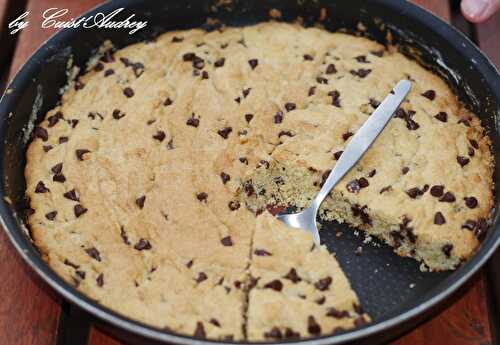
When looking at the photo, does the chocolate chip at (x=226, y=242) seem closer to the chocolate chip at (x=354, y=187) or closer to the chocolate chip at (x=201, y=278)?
the chocolate chip at (x=201, y=278)

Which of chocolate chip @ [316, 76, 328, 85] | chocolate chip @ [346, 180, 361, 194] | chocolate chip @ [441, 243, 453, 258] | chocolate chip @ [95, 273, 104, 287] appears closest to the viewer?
chocolate chip @ [95, 273, 104, 287]

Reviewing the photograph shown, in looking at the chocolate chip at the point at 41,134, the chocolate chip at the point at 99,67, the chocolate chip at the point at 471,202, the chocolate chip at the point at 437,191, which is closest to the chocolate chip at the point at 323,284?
the chocolate chip at the point at 437,191

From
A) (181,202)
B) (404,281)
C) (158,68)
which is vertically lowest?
(404,281)

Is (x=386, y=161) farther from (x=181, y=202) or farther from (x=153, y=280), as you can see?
(x=153, y=280)

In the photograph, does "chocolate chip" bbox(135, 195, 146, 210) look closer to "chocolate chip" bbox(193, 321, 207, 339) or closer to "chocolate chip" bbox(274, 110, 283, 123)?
"chocolate chip" bbox(193, 321, 207, 339)

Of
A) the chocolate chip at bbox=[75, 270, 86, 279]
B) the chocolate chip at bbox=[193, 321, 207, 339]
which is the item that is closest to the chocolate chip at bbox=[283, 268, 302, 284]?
the chocolate chip at bbox=[193, 321, 207, 339]

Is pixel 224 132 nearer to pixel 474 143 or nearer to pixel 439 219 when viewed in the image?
pixel 439 219

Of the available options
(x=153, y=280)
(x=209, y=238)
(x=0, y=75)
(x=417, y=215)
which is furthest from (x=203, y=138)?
(x=0, y=75)
